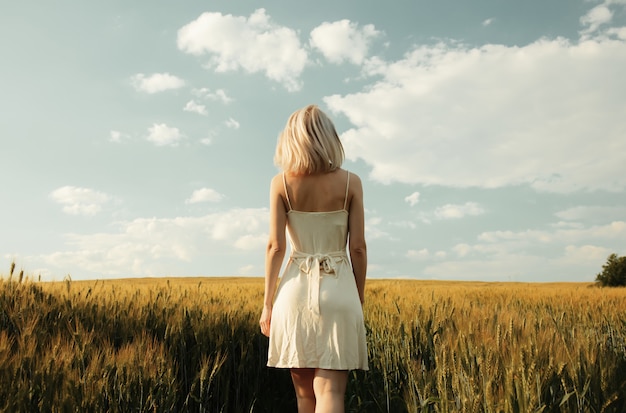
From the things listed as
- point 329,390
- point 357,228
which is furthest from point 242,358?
point 357,228

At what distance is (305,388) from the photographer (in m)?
3.08

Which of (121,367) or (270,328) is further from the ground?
(270,328)

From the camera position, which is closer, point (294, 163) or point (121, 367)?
point (121, 367)

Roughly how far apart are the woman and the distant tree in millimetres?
27753

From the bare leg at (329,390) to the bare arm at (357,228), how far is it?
0.60m

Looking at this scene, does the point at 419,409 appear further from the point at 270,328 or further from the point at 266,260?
the point at 266,260

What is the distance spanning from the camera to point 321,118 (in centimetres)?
300

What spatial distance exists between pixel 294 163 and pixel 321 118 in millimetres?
311

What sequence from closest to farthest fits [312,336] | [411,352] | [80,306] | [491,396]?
[491,396]
[312,336]
[411,352]
[80,306]

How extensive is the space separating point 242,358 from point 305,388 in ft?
3.95

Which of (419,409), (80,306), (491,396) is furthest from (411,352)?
(80,306)

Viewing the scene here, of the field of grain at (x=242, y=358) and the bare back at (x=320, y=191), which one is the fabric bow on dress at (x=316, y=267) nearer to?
the bare back at (x=320, y=191)

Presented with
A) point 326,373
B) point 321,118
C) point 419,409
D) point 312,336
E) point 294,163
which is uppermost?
point 321,118

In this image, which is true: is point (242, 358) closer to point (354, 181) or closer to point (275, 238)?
point (275, 238)
